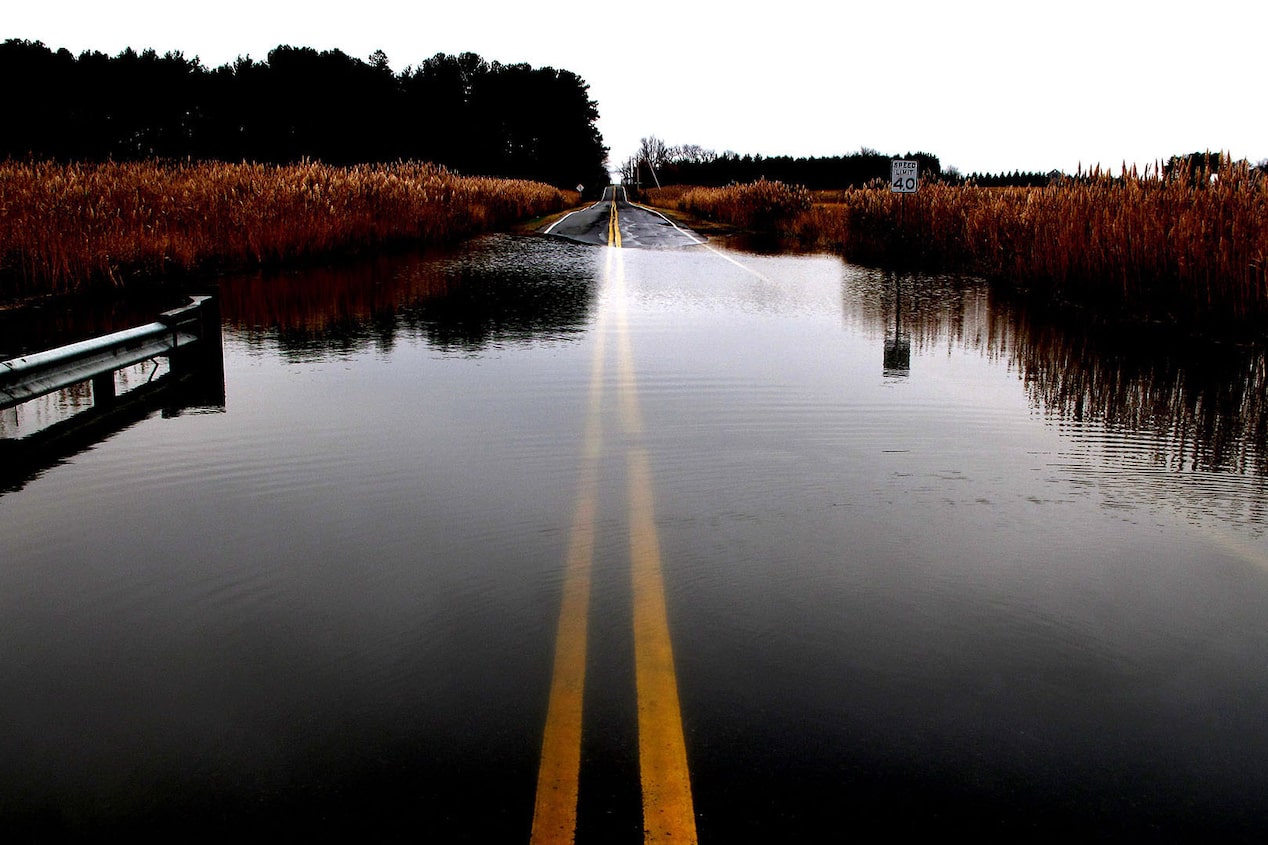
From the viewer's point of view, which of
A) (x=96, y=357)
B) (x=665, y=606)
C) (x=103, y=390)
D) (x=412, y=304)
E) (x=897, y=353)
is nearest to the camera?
(x=665, y=606)

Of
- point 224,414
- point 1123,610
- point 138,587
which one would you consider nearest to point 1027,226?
point 224,414

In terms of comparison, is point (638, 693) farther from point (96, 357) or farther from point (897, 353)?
point (897, 353)

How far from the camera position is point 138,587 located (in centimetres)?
475

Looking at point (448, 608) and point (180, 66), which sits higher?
point (180, 66)

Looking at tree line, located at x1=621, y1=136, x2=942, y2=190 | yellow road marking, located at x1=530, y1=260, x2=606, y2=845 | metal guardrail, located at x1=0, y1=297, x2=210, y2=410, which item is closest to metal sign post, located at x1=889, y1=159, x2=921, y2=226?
metal guardrail, located at x1=0, y1=297, x2=210, y2=410

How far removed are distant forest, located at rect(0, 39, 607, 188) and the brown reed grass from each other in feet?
136

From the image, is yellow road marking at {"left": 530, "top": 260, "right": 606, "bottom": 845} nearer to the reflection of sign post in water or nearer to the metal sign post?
the reflection of sign post in water

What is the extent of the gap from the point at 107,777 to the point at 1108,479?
5.41 m

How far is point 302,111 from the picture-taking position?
112m

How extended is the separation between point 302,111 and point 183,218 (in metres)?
96.4

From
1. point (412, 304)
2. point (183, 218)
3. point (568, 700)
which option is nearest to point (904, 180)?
point (183, 218)

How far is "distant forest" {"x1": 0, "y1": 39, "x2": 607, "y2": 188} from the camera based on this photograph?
88125 millimetres

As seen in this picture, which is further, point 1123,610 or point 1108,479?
point 1108,479

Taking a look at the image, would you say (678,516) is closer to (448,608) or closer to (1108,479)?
(448,608)
